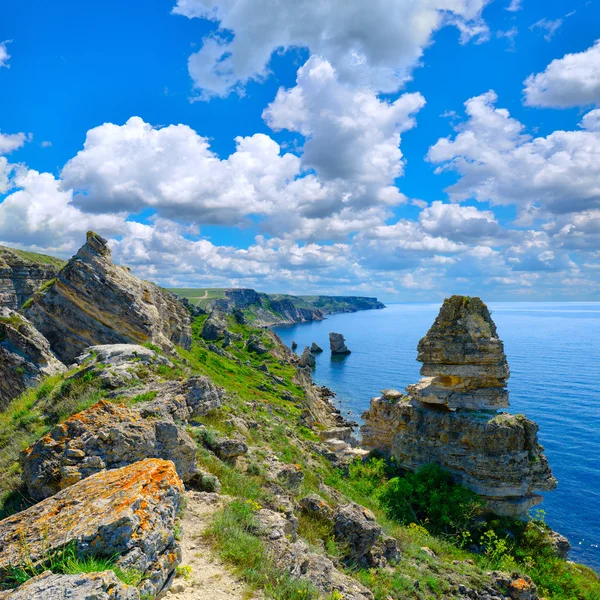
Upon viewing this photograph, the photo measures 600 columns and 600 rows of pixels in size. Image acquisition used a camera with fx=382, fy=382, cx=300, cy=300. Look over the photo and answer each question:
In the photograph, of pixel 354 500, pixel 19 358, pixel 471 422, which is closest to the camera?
pixel 354 500

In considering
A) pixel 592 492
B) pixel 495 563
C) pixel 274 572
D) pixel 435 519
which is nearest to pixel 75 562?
pixel 274 572

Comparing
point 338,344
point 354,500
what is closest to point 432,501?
point 354,500

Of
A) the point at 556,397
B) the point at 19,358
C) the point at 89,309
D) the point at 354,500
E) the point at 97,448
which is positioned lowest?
the point at 556,397

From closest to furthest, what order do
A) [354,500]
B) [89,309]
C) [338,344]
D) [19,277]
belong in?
1. [354,500]
2. [89,309]
3. [19,277]
4. [338,344]

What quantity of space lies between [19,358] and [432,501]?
86.4ft

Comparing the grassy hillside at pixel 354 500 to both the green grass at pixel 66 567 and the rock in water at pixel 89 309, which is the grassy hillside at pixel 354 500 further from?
the rock in water at pixel 89 309

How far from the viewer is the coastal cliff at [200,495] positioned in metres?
5.80

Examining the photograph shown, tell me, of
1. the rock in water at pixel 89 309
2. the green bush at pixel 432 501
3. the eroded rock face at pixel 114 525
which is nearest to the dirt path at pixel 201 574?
the eroded rock face at pixel 114 525

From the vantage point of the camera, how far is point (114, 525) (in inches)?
218

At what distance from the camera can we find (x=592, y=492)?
135ft

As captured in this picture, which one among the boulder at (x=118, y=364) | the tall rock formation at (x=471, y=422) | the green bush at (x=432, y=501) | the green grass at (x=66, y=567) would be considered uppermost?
the boulder at (x=118, y=364)

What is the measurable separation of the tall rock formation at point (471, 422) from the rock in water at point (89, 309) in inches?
843

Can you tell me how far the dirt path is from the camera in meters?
6.65

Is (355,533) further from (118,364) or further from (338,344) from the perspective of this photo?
(338,344)
